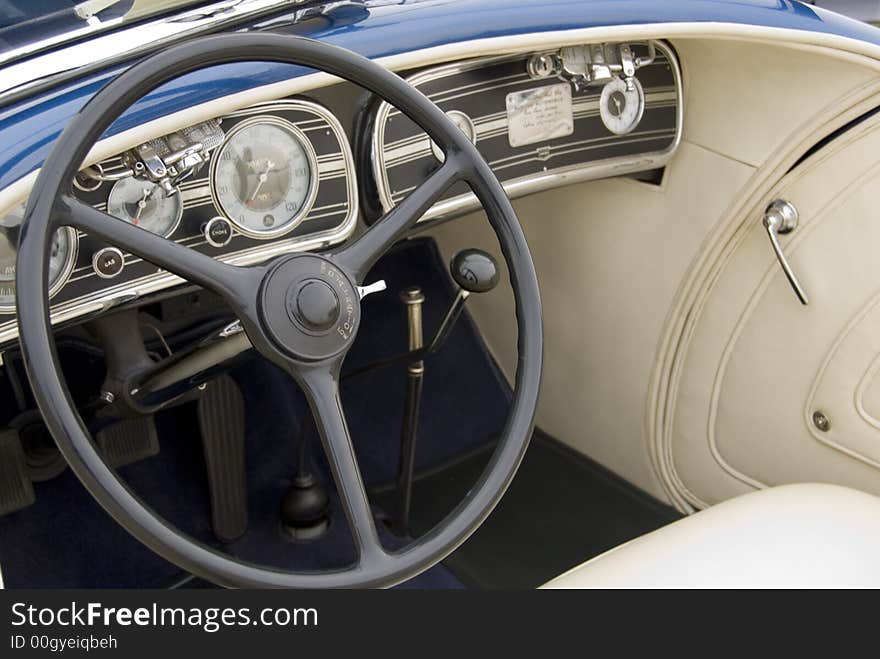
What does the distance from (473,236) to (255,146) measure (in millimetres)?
1141

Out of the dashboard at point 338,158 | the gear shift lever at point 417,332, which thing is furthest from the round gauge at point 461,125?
the gear shift lever at point 417,332

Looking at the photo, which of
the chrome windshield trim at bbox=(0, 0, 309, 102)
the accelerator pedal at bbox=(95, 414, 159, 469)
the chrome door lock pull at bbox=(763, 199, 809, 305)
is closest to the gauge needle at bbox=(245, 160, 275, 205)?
the chrome windshield trim at bbox=(0, 0, 309, 102)

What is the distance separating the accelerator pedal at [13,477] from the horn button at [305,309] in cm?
108

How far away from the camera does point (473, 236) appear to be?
2451 millimetres

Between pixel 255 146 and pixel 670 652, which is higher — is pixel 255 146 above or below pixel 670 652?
above

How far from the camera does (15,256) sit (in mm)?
1169

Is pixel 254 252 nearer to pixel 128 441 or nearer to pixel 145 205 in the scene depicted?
pixel 145 205

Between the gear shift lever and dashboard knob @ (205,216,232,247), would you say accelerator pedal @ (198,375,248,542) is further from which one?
dashboard knob @ (205,216,232,247)

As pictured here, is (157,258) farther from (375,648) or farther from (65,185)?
(375,648)

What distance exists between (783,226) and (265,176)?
0.96m

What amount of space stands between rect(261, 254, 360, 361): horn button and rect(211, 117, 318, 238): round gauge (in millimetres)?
298

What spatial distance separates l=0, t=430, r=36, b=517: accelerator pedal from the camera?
191 cm

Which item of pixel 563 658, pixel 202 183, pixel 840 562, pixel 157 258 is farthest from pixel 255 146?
pixel 840 562

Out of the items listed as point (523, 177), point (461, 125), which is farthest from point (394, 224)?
point (523, 177)
